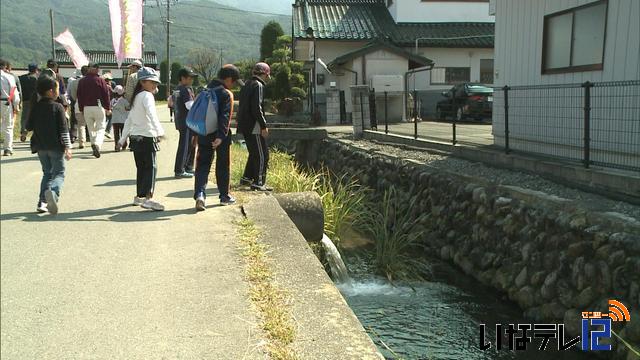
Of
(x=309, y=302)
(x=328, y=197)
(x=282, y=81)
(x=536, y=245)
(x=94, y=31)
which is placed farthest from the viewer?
(x=94, y=31)

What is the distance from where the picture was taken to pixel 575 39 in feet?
30.3

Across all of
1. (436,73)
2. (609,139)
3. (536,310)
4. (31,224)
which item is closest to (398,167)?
(609,139)

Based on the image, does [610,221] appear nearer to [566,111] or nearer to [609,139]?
[609,139]

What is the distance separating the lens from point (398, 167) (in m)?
11.2

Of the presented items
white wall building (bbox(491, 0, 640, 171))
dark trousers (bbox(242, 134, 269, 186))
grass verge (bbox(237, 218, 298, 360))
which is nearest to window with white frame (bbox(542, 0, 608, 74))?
white wall building (bbox(491, 0, 640, 171))

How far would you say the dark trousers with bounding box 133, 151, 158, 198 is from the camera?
244 inches

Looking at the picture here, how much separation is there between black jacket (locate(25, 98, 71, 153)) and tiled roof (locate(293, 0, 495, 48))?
1797cm

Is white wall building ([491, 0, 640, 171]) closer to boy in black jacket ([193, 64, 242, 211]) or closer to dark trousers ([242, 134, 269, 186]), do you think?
dark trousers ([242, 134, 269, 186])

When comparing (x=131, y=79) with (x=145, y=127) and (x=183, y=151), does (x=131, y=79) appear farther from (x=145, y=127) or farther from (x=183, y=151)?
(x=145, y=127)

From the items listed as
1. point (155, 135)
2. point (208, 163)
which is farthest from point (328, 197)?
point (155, 135)

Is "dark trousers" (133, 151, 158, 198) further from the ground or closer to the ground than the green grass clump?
further from the ground

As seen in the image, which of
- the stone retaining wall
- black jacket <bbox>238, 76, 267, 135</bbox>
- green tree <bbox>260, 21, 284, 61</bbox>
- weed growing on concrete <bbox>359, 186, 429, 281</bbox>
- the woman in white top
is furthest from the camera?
green tree <bbox>260, 21, 284, 61</bbox>

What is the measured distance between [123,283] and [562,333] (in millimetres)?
4139

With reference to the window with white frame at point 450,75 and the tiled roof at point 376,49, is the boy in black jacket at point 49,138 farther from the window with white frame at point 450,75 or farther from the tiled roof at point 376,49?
the window with white frame at point 450,75
